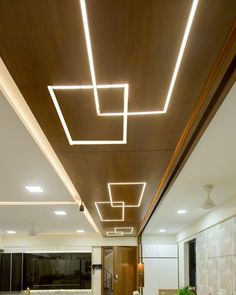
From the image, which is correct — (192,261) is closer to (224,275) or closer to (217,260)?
(217,260)

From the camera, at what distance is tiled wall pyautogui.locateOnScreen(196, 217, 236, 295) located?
6112 mm

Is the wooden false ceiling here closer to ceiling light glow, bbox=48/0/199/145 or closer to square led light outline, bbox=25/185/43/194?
ceiling light glow, bbox=48/0/199/145

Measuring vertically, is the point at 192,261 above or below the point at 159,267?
above

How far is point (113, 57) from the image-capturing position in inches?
79.0

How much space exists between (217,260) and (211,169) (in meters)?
2.95

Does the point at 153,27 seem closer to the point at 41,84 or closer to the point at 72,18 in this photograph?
the point at 72,18

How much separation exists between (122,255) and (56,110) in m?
12.0

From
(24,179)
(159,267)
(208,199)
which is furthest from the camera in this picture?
(159,267)

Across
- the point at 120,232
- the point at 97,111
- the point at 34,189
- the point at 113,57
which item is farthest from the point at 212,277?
the point at 113,57

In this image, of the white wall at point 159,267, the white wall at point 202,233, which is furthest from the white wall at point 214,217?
the white wall at point 159,267

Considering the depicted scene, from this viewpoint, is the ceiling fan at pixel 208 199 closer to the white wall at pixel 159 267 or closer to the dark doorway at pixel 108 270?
the white wall at pixel 159 267

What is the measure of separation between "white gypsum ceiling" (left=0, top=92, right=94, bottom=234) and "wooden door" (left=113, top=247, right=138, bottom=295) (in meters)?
4.67

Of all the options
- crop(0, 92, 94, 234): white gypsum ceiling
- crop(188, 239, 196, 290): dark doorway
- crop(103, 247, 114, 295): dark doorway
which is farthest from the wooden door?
crop(0, 92, 94, 234): white gypsum ceiling

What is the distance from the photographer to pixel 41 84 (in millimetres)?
2314
